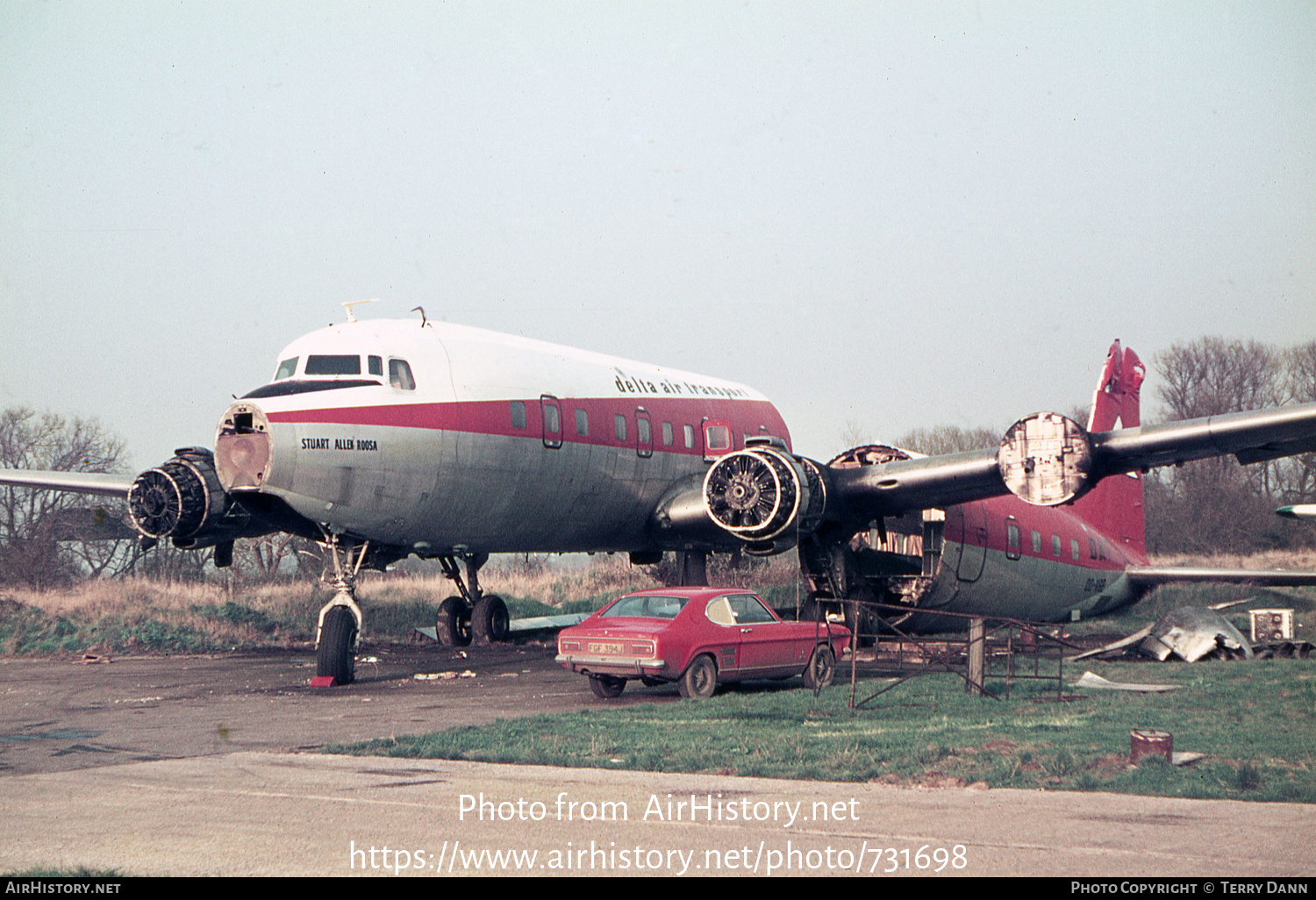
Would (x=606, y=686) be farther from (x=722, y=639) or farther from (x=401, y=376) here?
(x=401, y=376)

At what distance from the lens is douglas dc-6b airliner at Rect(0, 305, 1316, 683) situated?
17.1 m

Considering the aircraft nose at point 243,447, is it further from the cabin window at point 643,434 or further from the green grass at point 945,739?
the cabin window at point 643,434

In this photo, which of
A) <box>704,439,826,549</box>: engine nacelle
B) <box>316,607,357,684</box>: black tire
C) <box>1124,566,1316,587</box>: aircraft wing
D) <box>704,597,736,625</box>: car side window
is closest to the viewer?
<box>704,597,736,625</box>: car side window

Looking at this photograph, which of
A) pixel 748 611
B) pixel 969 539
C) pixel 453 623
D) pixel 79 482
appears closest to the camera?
pixel 748 611

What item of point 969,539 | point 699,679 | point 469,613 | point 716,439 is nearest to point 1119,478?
point 969,539

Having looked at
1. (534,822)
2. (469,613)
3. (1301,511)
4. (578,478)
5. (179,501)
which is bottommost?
(469,613)

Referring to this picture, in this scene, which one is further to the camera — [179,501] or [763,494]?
[179,501]

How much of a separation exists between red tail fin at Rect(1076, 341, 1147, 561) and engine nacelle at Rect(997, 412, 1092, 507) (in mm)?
10401

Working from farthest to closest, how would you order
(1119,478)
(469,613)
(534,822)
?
1. (1119,478)
2. (469,613)
3. (534,822)

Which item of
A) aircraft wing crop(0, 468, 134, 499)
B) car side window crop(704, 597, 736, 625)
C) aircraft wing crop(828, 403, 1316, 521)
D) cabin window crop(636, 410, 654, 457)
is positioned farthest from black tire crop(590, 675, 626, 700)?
aircraft wing crop(0, 468, 134, 499)

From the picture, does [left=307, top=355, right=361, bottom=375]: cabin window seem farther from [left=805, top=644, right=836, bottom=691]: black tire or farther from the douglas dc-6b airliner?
[left=805, top=644, right=836, bottom=691]: black tire

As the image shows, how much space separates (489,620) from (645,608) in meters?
10.4

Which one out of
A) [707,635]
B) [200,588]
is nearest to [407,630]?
[200,588]

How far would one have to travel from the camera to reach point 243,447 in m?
16.6
